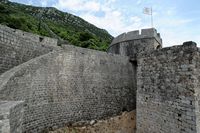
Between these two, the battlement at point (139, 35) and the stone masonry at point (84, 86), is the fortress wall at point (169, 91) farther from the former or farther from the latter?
the battlement at point (139, 35)

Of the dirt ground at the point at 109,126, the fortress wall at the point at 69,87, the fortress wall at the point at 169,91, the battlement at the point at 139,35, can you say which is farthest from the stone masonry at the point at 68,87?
the battlement at the point at 139,35

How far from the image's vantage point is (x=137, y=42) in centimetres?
1466

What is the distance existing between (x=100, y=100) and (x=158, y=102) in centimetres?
359

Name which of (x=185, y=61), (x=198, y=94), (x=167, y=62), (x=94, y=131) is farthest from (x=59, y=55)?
(x=198, y=94)

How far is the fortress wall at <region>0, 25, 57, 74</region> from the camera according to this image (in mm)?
6590

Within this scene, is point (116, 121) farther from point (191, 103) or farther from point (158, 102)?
point (191, 103)

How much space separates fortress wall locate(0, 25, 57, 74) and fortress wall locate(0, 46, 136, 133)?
89 cm

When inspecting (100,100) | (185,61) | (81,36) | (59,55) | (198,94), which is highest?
(81,36)

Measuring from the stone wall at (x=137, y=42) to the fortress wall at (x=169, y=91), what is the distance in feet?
22.5

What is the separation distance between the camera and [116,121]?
857 cm

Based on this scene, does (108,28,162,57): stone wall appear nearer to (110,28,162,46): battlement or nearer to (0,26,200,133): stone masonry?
(110,28,162,46): battlement

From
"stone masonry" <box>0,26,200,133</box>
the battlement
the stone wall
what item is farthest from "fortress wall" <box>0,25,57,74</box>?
the battlement

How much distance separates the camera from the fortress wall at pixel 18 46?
659cm

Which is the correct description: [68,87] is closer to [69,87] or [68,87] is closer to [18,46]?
[69,87]
